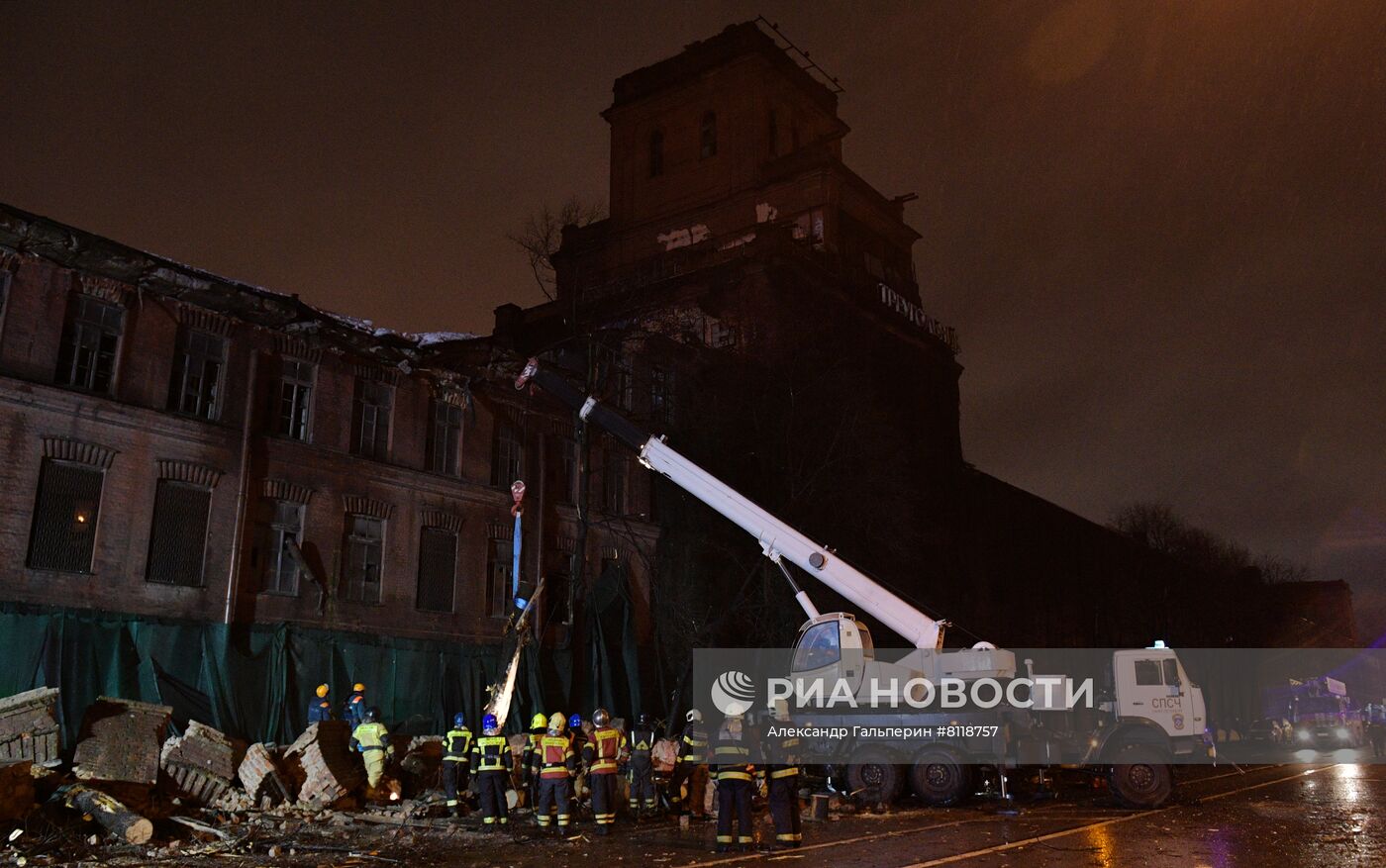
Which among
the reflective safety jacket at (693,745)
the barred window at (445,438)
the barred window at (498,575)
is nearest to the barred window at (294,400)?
the barred window at (445,438)

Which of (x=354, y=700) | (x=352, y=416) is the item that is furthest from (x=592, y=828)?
(x=352, y=416)

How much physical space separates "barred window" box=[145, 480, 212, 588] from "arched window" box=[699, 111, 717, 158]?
30431mm

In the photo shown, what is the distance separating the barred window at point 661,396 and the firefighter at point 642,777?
50.0ft

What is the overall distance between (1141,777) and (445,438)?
56.9 feet

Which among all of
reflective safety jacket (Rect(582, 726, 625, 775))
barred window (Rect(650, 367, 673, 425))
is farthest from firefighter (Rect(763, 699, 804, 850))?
barred window (Rect(650, 367, 673, 425))

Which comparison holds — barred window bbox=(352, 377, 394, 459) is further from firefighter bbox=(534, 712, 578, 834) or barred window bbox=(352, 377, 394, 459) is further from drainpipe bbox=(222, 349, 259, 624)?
firefighter bbox=(534, 712, 578, 834)

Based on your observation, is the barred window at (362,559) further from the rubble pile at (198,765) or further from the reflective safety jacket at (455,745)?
the reflective safety jacket at (455,745)

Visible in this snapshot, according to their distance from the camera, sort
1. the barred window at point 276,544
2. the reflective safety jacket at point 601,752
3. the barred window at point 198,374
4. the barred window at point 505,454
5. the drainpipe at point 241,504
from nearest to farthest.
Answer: the reflective safety jacket at point 601,752 < the drainpipe at point 241,504 < the barred window at point 198,374 < the barred window at point 276,544 < the barred window at point 505,454

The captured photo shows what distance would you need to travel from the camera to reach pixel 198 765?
55.2 ft

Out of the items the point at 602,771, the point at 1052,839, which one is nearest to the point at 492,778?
the point at 602,771

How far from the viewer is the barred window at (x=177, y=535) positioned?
2172 centimetres

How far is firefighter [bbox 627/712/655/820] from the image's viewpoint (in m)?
17.9

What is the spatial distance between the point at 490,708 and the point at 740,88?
104 ft

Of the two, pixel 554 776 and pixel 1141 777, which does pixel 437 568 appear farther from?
pixel 1141 777
